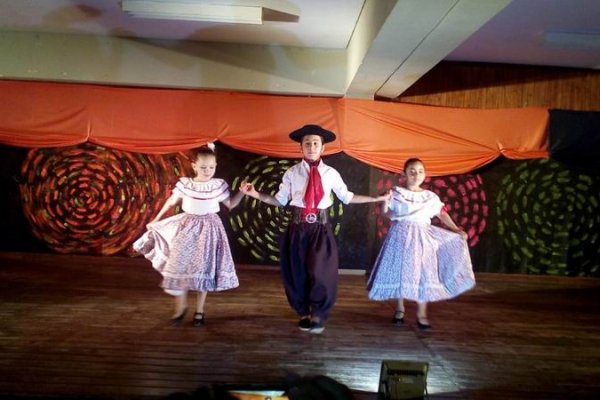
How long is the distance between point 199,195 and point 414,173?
168 cm

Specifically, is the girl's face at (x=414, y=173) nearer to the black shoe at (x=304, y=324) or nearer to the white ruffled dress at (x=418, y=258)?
the white ruffled dress at (x=418, y=258)

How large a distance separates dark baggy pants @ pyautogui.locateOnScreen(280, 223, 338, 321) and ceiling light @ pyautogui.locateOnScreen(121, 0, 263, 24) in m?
2.25

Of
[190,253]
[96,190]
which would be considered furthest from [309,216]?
[96,190]

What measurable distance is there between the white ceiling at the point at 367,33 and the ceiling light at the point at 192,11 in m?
0.09

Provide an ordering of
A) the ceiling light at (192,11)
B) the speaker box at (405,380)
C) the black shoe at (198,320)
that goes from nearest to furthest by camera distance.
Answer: the speaker box at (405,380), the black shoe at (198,320), the ceiling light at (192,11)

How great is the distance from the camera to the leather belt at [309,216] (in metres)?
3.66

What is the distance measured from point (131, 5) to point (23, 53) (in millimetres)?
2003

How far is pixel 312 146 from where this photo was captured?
143 inches

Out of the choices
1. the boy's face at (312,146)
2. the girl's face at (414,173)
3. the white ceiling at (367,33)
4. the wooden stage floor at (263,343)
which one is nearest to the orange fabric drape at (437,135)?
the white ceiling at (367,33)

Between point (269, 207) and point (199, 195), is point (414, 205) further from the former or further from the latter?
point (269, 207)

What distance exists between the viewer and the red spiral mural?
6.20 m

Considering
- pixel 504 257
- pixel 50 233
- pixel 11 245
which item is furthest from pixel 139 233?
pixel 504 257

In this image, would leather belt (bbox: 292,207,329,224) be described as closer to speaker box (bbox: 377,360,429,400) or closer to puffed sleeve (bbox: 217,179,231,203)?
puffed sleeve (bbox: 217,179,231,203)

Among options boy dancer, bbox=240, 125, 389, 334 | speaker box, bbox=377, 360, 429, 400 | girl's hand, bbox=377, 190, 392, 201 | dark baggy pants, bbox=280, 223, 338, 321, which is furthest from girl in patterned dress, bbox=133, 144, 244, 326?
speaker box, bbox=377, 360, 429, 400
